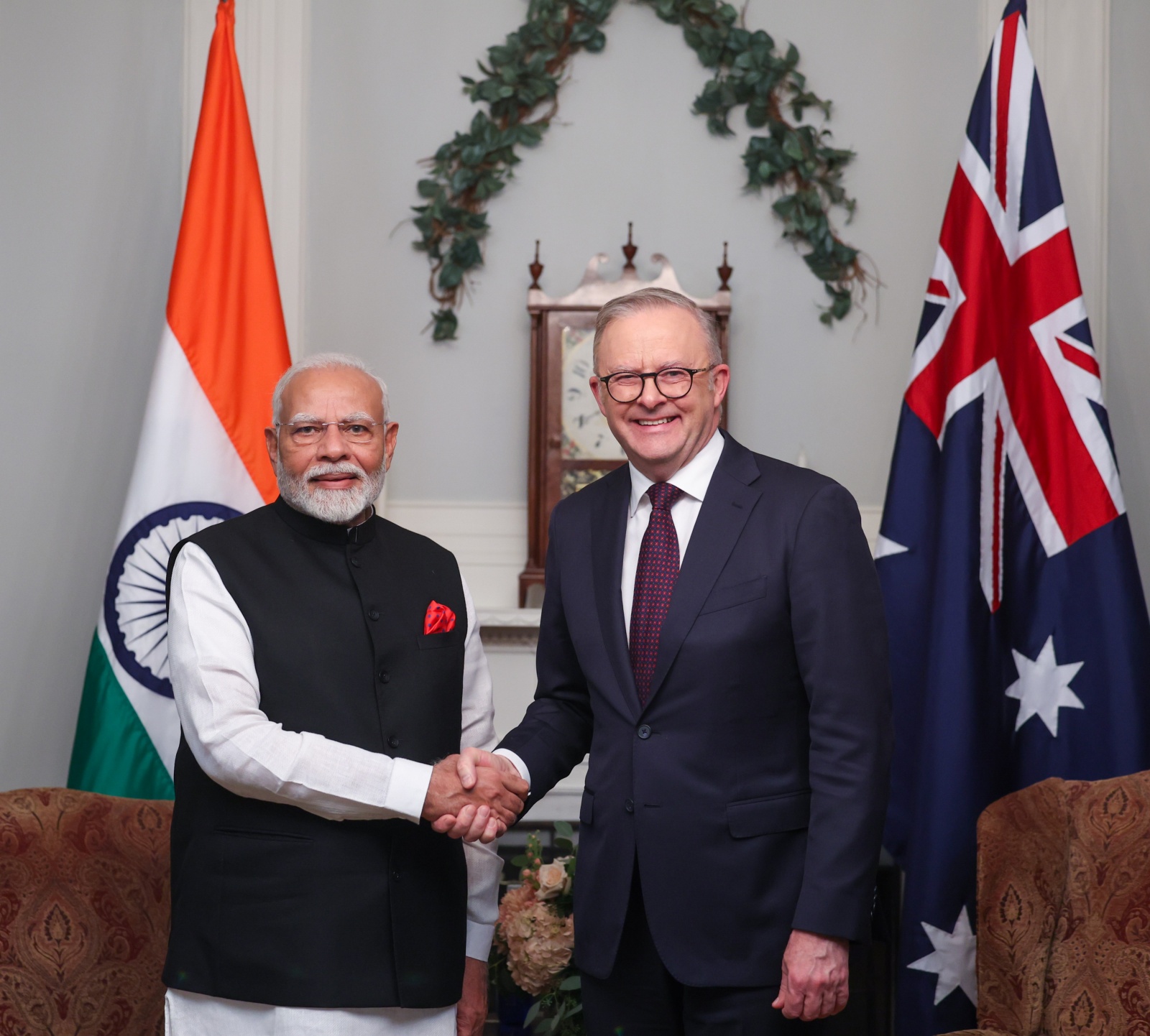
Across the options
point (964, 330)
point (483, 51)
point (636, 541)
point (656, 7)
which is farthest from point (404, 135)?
point (636, 541)

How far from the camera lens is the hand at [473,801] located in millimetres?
1670

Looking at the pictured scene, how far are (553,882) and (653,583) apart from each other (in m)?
0.96

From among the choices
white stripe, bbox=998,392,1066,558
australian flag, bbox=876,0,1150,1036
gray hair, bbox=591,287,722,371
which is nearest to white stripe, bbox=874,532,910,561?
australian flag, bbox=876,0,1150,1036

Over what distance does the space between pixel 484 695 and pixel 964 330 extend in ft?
4.91

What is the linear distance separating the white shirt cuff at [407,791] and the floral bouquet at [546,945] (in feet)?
2.81

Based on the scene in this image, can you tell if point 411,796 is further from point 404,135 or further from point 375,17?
point 375,17

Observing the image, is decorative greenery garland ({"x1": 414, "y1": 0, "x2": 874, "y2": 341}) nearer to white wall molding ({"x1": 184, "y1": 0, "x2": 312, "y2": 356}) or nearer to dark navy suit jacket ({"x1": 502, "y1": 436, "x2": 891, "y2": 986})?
white wall molding ({"x1": 184, "y1": 0, "x2": 312, "y2": 356})

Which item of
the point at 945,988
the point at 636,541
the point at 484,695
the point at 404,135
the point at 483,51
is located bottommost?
the point at 945,988

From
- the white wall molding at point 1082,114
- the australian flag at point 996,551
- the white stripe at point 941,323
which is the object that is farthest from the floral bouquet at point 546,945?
the white wall molding at point 1082,114

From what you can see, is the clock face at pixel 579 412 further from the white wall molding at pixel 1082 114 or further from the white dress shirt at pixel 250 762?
the white dress shirt at pixel 250 762

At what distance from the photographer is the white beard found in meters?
1.81

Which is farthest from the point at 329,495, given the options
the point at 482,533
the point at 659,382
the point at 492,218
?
the point at 492,218

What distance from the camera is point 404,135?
3.35m

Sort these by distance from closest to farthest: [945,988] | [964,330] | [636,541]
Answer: [636,541] → [945,988] → [964,330]
